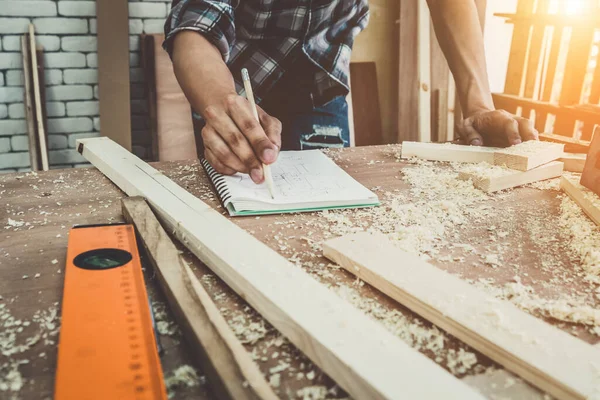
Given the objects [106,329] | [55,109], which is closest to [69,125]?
[55,109]

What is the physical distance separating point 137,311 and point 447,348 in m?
0.38

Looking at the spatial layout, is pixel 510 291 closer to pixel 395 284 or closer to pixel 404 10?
pixel 395 284

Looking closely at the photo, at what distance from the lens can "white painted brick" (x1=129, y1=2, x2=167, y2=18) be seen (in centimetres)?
295

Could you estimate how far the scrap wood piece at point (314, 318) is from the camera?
506mm

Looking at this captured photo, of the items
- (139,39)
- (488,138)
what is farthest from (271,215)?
(139,39)

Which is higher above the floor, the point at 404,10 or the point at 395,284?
the point at 404,10

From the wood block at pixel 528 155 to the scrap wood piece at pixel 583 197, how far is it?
0.08 m

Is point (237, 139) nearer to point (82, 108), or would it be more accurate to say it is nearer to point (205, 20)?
point (205, 20)

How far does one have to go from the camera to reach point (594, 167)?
44.9 inches

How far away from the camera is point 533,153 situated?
50.8 inches

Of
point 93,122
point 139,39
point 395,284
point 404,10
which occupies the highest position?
point 404,10

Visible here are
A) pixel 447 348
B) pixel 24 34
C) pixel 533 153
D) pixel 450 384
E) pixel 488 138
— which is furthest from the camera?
pixel 24 34

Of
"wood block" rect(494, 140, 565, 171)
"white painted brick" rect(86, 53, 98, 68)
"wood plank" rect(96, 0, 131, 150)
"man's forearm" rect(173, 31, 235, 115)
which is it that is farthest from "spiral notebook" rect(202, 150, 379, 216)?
"white painted brick" rect(86, 53, 98, 68)

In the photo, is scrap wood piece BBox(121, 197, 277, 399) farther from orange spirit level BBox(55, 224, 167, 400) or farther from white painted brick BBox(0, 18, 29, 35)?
white painted brick BBox(0, 18, 29, 35)
